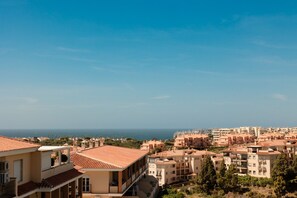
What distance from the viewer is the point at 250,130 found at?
195250 millimetres

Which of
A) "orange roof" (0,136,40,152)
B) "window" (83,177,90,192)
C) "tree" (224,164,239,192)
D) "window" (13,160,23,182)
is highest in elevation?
"orange roof" (0,136,40,152)

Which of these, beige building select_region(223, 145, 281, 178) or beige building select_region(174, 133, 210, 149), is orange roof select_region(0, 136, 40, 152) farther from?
beige building select_region(174, 133, 210, 149)

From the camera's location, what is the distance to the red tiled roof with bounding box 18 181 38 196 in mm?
16584

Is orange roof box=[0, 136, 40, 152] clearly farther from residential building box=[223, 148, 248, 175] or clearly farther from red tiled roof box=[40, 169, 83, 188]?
residential building box=[223, 148, 248, 175]

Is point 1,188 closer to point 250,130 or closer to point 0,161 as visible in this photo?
point 0,161

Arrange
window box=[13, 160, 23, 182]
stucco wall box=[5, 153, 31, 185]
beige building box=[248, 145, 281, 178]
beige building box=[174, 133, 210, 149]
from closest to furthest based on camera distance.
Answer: stucco wall box=[5, 153, 31, 185]
window box=[13, 160, 23, 182]
beige building box=[248, 145, 281, 178]
beige building box=[174, 133, 210, 149]

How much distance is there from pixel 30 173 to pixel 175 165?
175 feet

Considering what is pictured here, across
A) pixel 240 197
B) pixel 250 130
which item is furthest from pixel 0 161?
pixel 250 130

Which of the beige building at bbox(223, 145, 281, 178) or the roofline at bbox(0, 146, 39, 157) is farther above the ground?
the roofline at bbox(0, 146, 39, 157)

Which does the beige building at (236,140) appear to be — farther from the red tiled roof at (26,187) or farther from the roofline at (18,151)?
the roofline at (18,151)

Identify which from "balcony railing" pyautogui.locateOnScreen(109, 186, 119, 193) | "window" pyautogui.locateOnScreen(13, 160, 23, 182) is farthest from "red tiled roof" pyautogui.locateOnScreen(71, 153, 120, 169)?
"window" pyautogui.locateOnScreen(13, 160, 23, 182)

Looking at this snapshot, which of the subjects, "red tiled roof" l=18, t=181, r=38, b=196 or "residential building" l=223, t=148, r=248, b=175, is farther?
"residential building" l=223, t=148, r=248, b=175

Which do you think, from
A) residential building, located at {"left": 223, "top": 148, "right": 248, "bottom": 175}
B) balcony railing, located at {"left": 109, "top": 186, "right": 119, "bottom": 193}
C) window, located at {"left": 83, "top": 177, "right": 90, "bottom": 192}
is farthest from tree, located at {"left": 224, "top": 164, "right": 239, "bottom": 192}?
window, located at {"left": 83, "top": 177, "right": 90, "bottom": 192}

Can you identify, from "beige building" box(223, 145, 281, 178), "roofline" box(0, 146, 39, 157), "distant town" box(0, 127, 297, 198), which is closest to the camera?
"roofline" box(0, 146, 39, 157)
